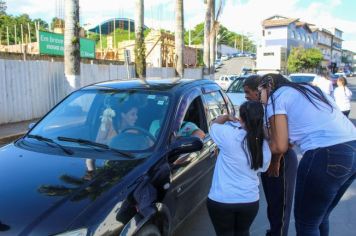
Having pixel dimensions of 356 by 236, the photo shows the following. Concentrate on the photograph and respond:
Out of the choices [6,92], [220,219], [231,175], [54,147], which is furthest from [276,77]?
[6,92]

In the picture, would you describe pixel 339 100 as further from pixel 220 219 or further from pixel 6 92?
pixel 6 92

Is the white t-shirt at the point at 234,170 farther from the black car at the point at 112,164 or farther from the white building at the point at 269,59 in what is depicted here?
the white building at the point at 269,59

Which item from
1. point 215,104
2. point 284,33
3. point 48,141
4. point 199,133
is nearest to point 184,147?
point 199,133

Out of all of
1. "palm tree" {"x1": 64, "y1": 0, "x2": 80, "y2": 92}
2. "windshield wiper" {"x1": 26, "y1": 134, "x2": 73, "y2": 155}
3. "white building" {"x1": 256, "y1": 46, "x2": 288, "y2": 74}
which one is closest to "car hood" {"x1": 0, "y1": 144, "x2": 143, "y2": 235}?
"windshield wiper" {"x1": 26, "y1": 134, "x2": 73, "y2": 155}

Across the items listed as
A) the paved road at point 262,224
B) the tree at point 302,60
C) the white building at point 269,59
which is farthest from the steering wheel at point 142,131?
the tree at point 302,60

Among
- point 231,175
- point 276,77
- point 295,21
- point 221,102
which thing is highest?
point 295,21

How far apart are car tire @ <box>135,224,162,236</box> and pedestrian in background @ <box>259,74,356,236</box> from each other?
1.03 metres

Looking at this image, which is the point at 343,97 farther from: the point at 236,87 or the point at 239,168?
the point at 239,168

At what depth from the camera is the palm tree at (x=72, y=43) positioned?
10414 mm

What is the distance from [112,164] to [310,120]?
1494mm

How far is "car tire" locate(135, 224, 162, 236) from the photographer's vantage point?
264 centimetres

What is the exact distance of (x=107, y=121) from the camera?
3672mm

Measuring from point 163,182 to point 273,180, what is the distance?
109cm

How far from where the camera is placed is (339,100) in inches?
406
